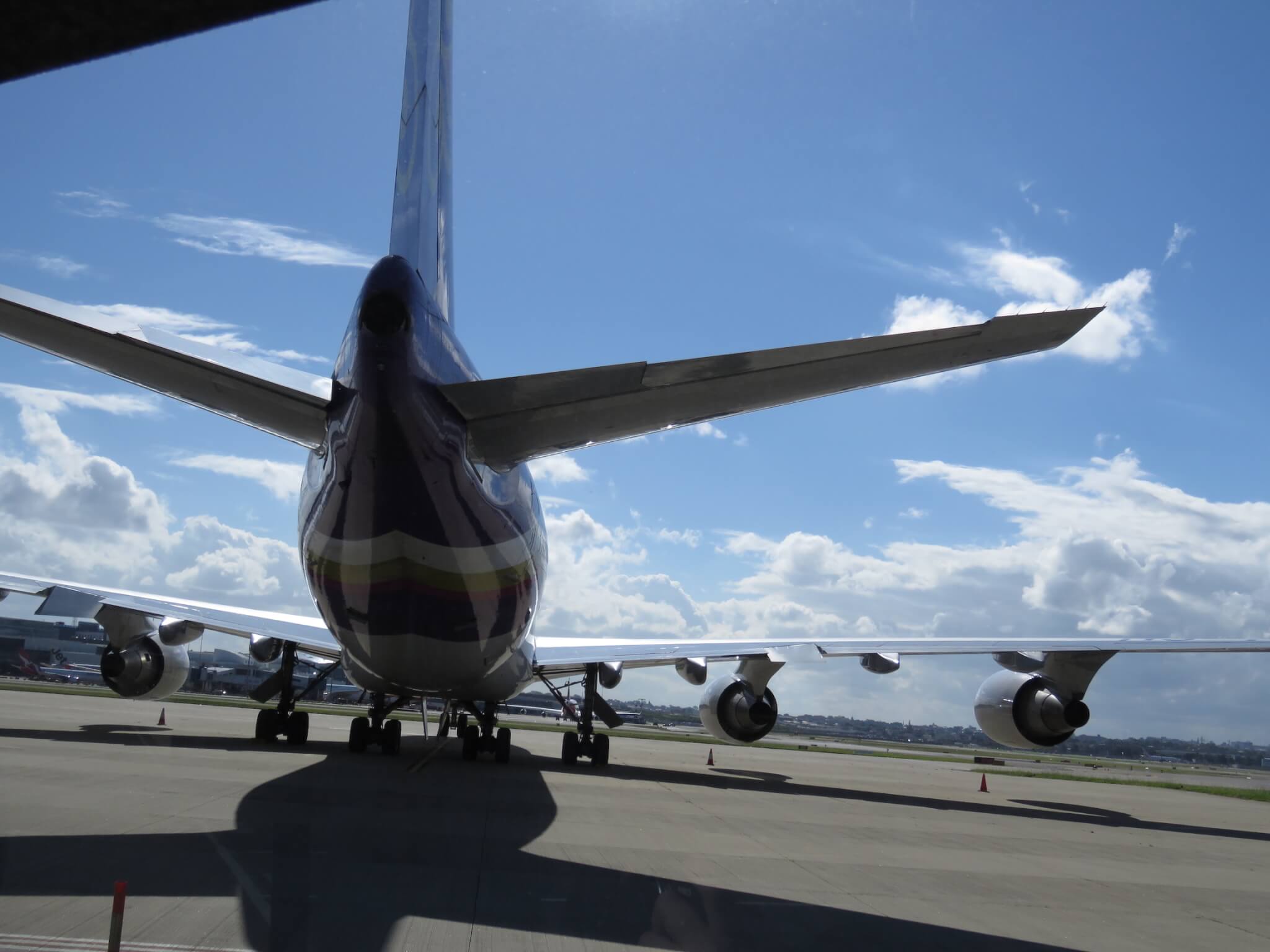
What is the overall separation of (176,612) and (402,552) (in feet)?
34.8

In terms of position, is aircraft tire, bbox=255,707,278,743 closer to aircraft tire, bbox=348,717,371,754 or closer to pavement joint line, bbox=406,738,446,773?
aircraft tire, bbox=348,717,371,754

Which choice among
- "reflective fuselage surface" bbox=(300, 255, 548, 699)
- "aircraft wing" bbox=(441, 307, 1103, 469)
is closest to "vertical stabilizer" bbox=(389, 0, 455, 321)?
"reflective fuselage surface" bbox=(300, 255, 548, 699)

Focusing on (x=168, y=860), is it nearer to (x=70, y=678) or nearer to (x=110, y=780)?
(x=110, y=780)

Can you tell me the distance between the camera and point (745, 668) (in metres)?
18.7

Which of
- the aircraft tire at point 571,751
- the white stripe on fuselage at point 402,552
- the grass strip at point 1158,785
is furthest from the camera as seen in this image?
the grass strip at point 1158,785

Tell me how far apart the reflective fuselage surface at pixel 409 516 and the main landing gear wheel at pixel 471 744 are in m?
6.01

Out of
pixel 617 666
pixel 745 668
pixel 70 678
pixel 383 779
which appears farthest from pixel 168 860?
pixel 70 678

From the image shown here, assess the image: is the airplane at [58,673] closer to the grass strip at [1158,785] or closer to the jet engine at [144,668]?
the jet engine at [144,668]

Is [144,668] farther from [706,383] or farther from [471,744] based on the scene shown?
[706,383]

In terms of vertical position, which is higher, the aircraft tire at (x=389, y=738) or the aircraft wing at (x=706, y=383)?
the aircraft wing at (x=706, y=383)

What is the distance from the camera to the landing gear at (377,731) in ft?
59.2

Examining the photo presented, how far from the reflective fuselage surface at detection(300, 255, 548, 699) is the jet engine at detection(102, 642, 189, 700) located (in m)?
7.48

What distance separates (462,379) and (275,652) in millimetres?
13392

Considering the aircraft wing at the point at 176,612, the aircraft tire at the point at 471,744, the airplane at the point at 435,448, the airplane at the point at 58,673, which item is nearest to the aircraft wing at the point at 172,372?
the airplane at the point at 435,448
